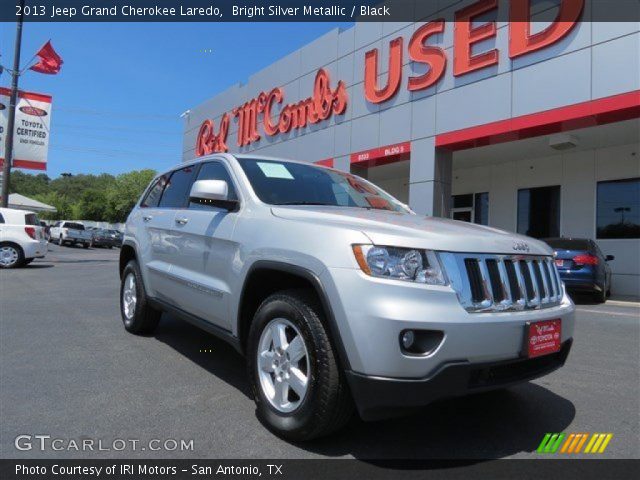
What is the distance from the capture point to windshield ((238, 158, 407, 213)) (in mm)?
3711

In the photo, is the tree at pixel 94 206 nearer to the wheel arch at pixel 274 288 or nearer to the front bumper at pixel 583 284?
the front bumper at pixel 583 284

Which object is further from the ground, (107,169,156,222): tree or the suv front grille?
(107,169,156,222): tree

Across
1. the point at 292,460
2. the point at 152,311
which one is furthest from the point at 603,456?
the point at 152,311

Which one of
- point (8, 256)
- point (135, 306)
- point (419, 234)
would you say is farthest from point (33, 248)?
point (419, 234)

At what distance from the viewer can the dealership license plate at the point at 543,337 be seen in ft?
8.86

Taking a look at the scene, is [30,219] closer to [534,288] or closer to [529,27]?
[529,27]

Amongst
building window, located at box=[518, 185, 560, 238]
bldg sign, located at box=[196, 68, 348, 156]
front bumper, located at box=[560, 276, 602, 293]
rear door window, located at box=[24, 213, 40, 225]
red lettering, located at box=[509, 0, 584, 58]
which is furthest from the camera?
bldg sign, located at box=[196, 68, 348, 156]

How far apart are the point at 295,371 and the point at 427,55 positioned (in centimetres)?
1302

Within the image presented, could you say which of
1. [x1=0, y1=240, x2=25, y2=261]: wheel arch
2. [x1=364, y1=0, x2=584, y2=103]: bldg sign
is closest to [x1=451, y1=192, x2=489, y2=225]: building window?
[x1=364, y1=0, x2=584, y2=103]: bldg sign

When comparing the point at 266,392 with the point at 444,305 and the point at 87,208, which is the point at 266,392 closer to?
the point at 444,305

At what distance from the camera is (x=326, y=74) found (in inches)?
691

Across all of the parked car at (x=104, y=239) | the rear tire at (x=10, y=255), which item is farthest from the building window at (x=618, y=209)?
the parked car at (x=104, y=239)

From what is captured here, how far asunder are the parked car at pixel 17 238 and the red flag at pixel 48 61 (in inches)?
283

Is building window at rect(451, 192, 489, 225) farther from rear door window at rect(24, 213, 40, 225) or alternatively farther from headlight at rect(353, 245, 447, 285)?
headlight at rect(353, 245, 447, 285)
